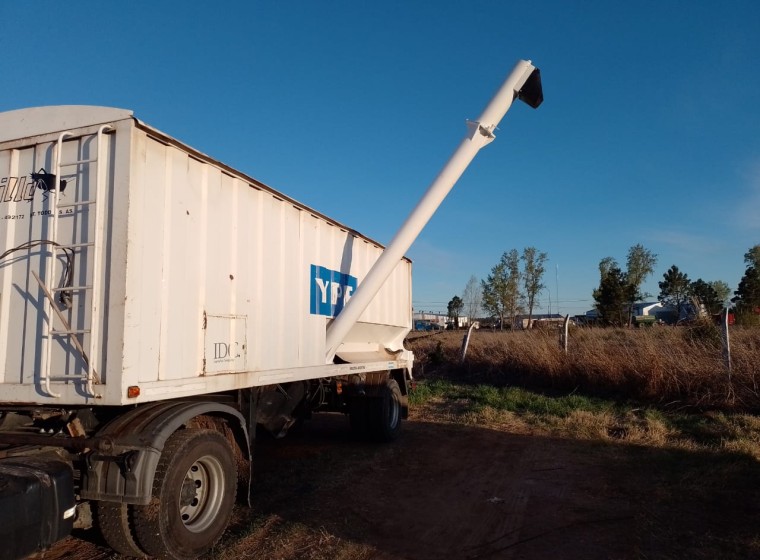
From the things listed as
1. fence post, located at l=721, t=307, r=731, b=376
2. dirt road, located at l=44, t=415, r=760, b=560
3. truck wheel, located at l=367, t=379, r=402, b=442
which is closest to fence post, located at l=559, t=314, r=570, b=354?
fence post, located at l=721, t=307, r=731, b=376

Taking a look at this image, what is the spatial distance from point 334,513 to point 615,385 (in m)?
9.39

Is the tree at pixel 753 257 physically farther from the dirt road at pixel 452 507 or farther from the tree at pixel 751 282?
the dirt road at pixel 452 507

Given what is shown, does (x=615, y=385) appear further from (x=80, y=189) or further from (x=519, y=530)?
(x=80, y=189)

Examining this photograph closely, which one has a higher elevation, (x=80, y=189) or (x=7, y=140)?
(x=7, y=140)

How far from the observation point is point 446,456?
822 centimetres

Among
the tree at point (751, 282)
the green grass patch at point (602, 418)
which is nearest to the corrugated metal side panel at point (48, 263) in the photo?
the green grass patch at point (602, 418)

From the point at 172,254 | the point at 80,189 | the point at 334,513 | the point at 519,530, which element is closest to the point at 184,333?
the point at 172,254

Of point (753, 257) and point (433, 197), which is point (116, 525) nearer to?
point (433, 197)

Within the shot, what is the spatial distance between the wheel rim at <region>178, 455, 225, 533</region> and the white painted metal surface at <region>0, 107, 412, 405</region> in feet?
2.07

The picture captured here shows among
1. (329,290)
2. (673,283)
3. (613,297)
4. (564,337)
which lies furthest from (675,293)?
(329,290)

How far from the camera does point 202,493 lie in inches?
186

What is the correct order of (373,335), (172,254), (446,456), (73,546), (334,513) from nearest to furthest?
(172,254), (73,546), (334,513), (446,456), (373,335)

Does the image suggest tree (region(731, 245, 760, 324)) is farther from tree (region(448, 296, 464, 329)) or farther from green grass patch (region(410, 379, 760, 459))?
tree (region(448, 296, 464, 329))

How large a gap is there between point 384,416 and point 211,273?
4961mm
